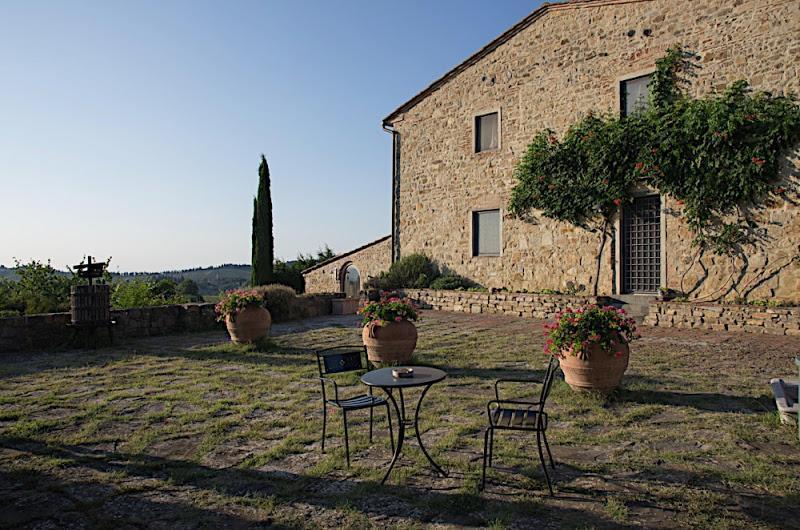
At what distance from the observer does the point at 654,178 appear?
1171 centimetres

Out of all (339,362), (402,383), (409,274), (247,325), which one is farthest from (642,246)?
(402,383)

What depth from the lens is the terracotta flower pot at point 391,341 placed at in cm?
686

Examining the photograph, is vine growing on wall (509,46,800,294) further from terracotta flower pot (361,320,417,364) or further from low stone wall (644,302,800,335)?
terracotta flower pot (361,320,417,364)

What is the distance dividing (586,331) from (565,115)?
975cm

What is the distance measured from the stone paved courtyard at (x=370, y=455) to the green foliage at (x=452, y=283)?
8088 mm

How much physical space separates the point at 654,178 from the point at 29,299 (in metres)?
13.1

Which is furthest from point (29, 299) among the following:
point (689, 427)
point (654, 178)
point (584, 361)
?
point (654, 178)

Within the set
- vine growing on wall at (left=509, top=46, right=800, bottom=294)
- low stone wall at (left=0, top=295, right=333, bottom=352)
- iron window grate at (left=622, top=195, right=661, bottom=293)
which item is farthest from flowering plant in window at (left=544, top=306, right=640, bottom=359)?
Answer: low stone wall at (left=0, top=295, right=333, bottom=352)

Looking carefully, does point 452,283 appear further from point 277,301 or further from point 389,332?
point 389,332

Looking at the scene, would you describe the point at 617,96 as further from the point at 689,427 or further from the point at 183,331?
the point at 183,331

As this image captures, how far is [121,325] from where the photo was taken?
1019cm

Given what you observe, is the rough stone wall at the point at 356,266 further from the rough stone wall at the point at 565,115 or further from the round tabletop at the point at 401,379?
the round tabletop at the point at 401,379

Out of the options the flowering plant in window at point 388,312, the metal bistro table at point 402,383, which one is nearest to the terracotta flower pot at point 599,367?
the metal bistro table at point 402,383

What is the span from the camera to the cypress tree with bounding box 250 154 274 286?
19.5 m
